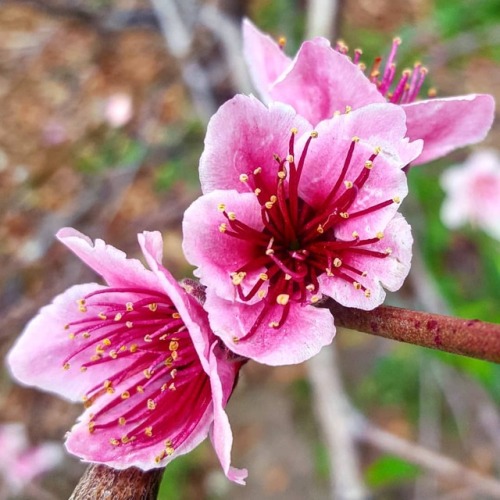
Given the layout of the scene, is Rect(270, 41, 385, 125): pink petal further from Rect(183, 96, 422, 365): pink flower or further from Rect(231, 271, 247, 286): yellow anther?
Rect(231, 271, 247, 286): yellow anther

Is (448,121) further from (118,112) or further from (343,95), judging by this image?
(118,112)

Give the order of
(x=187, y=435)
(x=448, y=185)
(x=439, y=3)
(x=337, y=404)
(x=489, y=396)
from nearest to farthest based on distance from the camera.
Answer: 1. (x=187, y=435)
2. (x=337, y=404)
3. (x=448, y=185)
4. (x=489, y=396)
5. (x=439, y=3)

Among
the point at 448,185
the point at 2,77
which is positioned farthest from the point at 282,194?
the point at 2,77

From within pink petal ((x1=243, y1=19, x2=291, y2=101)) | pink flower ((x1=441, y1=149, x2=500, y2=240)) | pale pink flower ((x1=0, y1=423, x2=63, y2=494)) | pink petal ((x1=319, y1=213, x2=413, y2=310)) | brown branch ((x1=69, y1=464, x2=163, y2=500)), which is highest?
pink petal ((x1=243, y1=19, x2=291, y2=101))

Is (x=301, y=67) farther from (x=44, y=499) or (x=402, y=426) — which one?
(x=402, y=426)

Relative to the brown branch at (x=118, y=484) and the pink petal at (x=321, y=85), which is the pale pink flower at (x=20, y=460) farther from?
the pink petal at (x=321, y=85)

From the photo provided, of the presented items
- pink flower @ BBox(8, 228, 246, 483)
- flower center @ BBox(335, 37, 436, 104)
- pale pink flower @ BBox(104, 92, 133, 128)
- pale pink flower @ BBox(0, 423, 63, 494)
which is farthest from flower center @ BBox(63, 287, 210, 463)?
pale pink flower @ BBox(104, 92, 133, 128)

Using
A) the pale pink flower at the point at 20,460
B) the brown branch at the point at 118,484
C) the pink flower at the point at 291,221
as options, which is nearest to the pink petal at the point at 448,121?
the pink flower at the point at 291,221
